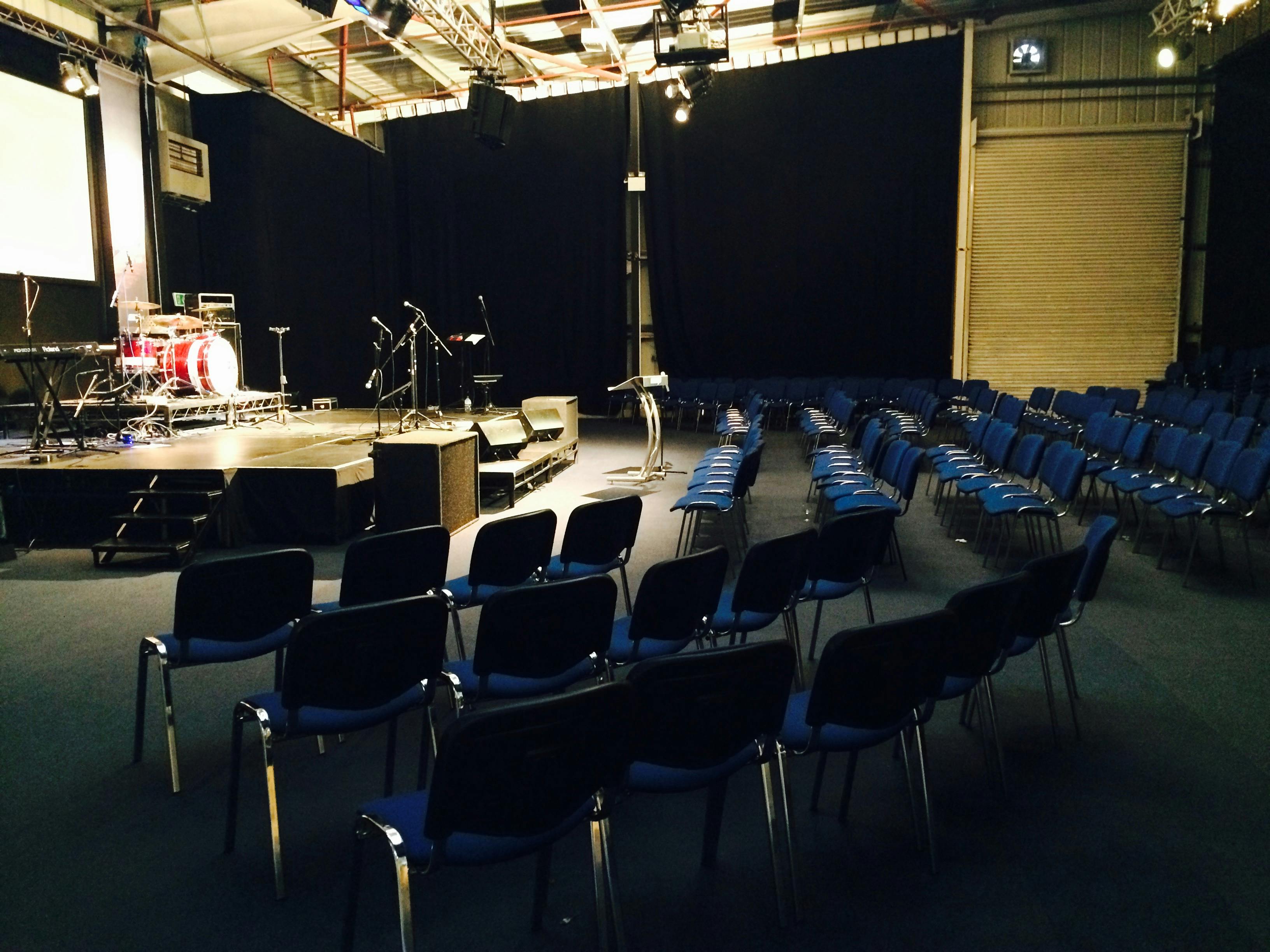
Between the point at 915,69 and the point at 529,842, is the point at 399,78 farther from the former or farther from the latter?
the point at 529,842

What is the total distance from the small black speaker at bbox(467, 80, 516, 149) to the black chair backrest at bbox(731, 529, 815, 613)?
Answer: 804 cm

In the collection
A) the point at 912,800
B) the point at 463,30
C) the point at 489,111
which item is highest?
the point at 463,30

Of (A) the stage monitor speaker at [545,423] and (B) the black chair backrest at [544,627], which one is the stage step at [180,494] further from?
(B) the black chair backrest at [544,627]

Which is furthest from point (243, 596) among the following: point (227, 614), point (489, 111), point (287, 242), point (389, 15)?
point (287, 242)

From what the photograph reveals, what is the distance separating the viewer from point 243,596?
3.07 meters

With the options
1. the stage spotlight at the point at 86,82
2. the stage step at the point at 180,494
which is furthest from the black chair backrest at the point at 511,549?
the stage spotlight at the point at 86,82

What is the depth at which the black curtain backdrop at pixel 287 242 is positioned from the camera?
13.1 m

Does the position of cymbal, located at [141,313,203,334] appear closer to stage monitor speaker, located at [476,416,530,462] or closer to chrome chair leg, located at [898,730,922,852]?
stage monitor speaker, located at [476,416,530,462]

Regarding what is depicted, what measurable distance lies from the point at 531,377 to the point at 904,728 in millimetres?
13889

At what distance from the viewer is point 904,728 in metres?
2.64

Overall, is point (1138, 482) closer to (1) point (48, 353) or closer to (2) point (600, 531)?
(2) point (600, 531)

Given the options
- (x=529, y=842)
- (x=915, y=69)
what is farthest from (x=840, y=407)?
(x=529, y=842)

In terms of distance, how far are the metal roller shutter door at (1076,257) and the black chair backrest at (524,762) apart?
13688 millimetres

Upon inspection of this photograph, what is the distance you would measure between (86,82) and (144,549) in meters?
6.35
